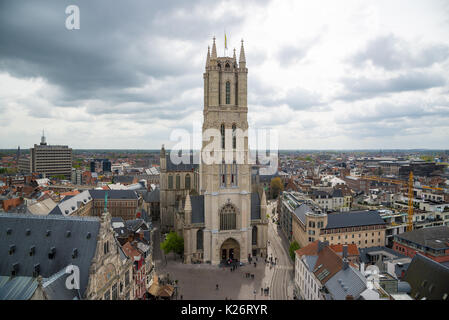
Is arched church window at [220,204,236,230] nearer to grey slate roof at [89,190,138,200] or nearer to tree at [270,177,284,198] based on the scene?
grey slate roof at [89,190,138,200]

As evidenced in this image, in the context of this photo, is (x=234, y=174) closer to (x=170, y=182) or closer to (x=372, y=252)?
(x=372, y=252)

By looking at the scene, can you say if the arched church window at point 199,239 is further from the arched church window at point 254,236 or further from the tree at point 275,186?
the tree at point 275,186

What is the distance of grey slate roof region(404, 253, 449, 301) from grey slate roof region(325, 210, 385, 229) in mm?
24563

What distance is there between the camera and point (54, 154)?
189 metres

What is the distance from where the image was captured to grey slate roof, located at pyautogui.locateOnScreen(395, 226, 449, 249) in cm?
5425

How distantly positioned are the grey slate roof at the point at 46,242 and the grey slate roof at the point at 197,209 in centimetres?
3060

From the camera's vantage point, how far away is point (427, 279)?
117 feet

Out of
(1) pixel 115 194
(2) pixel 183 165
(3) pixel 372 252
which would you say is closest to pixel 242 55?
(2) pixel 183 165

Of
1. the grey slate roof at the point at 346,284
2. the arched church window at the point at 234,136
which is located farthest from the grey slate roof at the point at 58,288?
the arched church window at the point at 234,136

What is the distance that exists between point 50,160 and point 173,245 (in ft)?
543

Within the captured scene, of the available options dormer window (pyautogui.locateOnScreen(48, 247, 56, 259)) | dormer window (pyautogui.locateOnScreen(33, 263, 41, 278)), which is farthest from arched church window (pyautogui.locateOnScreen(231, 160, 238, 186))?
dormer window (pyautogui.locateOnScreen(33, 263, 41, 278))

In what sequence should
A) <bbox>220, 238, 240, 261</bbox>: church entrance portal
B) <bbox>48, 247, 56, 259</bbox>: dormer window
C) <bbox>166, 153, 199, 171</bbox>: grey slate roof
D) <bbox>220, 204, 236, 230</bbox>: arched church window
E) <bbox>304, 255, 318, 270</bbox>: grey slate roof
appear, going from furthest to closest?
<bbox>166, 153, 199, 171</bbox>: grey slate roof, <bbox>220, 238, 240, 261</bbox>: church entrance portal, <bbox>220, 204, 236, 230</bbox>: arched church window, <bbox>304, 255, 318, 270</bbox>: grey slate roof, <bbox>48, 247, 56, 259</bbox>: dormer window

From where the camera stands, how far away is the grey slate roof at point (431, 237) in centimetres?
5425
